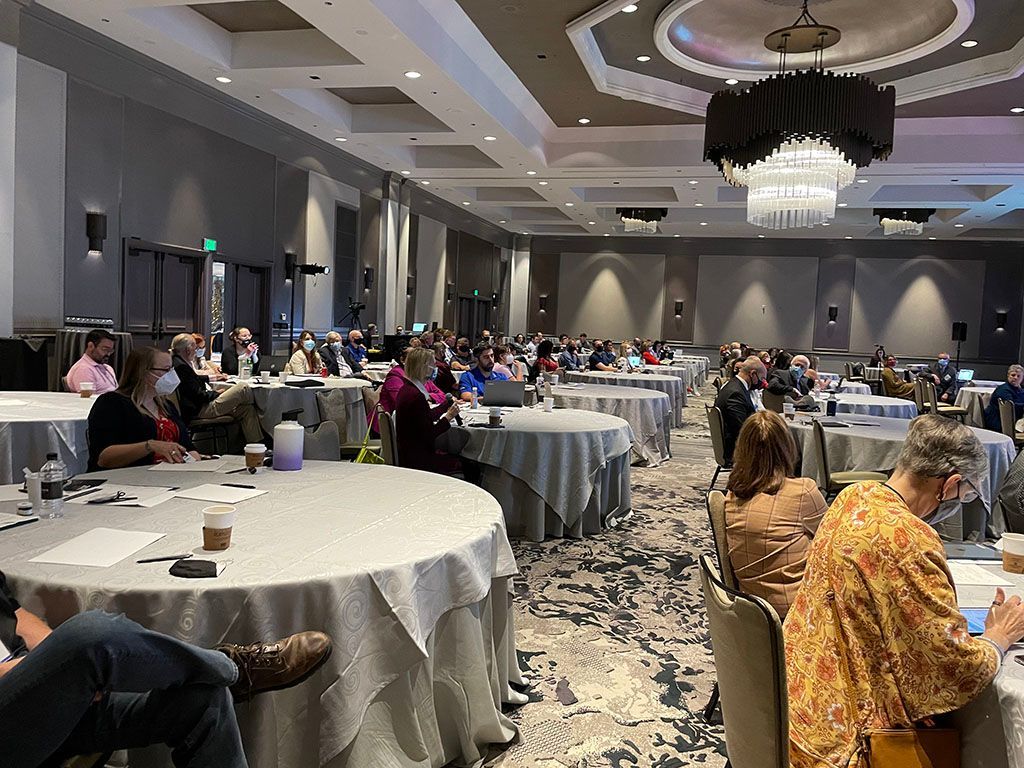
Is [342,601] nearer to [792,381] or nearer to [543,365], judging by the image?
[792,381]

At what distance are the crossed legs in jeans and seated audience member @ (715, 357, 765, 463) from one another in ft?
18.0

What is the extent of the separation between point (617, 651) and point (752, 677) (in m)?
2.17

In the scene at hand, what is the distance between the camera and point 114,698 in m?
1.72

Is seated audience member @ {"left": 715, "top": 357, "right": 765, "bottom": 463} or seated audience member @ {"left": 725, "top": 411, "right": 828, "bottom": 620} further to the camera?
seated audience member @ {"left": 715, "top": 357, "right": 765, "bottom": 463}

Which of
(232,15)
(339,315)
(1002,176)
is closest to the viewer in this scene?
(232,15)

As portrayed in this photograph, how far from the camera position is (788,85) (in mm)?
7137

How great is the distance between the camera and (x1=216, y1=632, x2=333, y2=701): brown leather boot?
196 cm

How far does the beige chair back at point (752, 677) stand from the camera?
1.71 m

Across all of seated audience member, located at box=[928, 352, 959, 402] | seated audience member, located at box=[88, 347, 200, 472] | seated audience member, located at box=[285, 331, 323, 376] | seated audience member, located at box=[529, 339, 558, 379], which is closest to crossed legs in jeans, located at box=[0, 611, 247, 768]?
seated audience member, located at box=[88, 347, 200, 472]

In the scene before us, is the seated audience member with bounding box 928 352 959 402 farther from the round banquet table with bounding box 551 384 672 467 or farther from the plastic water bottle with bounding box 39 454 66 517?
the plastic water bottle with bounding box 39 454 66 517

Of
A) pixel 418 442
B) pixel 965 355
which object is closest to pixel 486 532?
pixel 418 442

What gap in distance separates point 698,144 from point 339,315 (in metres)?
7.07

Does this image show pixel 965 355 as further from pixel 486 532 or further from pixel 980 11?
pixel 486 532

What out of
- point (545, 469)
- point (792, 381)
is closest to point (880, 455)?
point (545, 469)
